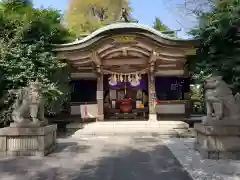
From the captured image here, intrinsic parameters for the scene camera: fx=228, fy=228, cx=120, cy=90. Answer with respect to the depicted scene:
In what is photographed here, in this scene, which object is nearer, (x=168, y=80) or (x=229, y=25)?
(x=229, y=25)

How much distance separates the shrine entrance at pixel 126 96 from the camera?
13.4 meters

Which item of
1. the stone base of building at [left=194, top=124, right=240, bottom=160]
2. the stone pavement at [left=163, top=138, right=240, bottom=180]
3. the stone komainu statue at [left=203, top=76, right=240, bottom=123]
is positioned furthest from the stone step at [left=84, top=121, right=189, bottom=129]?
the stone base of building at [left=194, top=124, right=240, bottom=160]

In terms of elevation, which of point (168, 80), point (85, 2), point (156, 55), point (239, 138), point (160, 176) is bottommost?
point (160, 176)

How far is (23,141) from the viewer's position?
6.27m

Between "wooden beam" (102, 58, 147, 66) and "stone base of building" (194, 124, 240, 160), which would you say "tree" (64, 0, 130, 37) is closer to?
"wooden beam" (102, 58, 147, 66)

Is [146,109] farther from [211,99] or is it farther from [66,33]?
[211,99]

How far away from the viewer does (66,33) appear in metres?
13.5

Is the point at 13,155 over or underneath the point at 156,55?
underneath

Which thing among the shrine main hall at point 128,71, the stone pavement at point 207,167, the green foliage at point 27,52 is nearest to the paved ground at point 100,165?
the stone pavement at point 207,167

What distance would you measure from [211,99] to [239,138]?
3.89 ft

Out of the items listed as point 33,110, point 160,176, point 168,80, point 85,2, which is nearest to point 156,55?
point 168,80

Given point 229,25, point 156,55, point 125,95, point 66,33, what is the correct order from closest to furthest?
point 229,25, point 156,55, point 66,33, point 125,95

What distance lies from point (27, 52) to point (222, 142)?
8.09 meters

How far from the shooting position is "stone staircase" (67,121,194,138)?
32.0 ft
